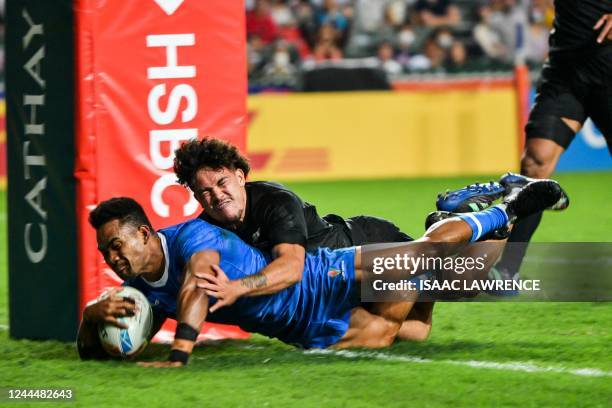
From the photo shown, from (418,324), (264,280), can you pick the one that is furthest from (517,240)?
(264,280)

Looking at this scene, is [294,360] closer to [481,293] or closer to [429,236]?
[429,236]

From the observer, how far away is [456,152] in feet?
51.3

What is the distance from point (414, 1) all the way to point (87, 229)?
14.8 meters

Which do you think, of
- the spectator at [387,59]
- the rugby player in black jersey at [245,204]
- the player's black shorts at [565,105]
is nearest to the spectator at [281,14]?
the spectator at [387,59]

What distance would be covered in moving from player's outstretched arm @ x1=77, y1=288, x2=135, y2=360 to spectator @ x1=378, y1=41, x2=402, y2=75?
1321cm

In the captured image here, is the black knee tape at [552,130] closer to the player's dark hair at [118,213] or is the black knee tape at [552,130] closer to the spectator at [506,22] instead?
the player's dark hair at [118,213]

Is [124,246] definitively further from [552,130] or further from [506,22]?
[506,22]

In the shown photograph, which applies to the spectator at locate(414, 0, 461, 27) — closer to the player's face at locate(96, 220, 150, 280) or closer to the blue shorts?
the blue shorts

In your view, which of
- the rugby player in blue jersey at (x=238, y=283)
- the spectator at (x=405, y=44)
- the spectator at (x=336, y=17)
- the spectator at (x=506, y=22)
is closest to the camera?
the rugby player in blue jersey at (x=238, y=283)

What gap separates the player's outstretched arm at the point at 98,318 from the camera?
5340mm

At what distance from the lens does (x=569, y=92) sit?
7.20 meters

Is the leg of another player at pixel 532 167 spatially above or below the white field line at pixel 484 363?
above

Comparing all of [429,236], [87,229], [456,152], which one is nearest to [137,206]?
[87,229]

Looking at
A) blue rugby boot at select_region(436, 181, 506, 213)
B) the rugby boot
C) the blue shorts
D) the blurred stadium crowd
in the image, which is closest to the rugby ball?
the blue shorts
